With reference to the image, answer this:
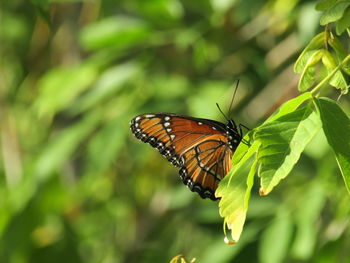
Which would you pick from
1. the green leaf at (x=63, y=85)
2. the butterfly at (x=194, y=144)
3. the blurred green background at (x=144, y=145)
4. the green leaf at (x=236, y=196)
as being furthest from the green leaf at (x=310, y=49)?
the green leaf at (x=63, y=85)

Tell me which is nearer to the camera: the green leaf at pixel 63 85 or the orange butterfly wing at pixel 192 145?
the orange butterfly wing at pixel 192 145

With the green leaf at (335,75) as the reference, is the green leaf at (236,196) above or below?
below

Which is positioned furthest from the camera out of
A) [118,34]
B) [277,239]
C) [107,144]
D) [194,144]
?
[118,34]

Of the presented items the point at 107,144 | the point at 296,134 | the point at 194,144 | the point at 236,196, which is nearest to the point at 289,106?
the point at 296,134

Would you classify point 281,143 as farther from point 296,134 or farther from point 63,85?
point 63,85

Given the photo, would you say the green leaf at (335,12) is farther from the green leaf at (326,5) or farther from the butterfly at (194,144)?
the butterfly at (194,144)

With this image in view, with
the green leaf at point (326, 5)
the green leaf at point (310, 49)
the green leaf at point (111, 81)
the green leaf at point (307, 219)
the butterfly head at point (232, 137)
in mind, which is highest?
the green leaf at point (111, 81)
